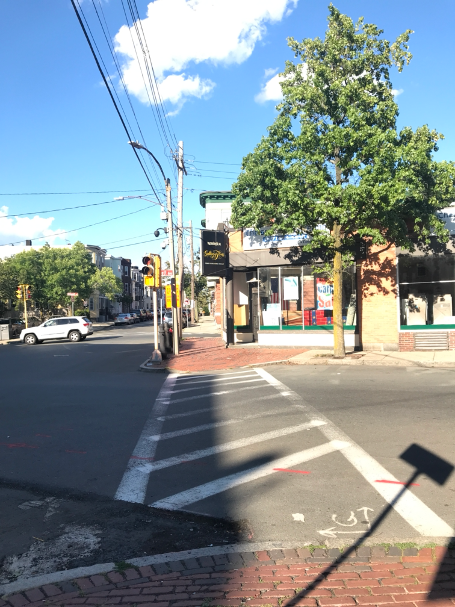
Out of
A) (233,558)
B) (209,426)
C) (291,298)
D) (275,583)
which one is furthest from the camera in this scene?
(291,298)

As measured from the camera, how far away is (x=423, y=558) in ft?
13.1

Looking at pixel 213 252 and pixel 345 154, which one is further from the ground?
pixel 345 154

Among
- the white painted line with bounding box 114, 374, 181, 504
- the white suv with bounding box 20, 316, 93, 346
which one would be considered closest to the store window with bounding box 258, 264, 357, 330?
the white painted line with bounding box 114, 374, 181, 504

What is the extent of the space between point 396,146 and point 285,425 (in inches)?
413

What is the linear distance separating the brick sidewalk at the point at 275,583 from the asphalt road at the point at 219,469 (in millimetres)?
294

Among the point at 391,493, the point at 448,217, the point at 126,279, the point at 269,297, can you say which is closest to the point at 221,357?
the point at 269,297

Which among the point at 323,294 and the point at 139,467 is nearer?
the point at 139,467

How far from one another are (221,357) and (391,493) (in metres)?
14.2

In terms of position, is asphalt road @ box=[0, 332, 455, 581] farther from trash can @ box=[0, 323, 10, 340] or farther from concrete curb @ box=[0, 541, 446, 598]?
trash can @ box=[0, 323, 10, 340]

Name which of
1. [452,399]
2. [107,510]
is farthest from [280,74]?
[107,510]

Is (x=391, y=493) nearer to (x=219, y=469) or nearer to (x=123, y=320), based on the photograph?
(x=219, y=469)

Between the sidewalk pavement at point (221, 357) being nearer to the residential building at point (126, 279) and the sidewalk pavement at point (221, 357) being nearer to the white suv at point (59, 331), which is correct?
the white suv at point (59, 331)

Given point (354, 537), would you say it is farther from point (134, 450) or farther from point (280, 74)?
point (280, 74)

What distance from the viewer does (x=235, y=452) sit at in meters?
6.96
